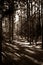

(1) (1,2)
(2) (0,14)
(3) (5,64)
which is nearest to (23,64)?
(3) (5,64)

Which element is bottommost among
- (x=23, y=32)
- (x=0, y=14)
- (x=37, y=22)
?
(x=23, y=32)

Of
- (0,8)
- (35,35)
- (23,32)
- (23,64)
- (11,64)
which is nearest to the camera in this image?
(0,8)

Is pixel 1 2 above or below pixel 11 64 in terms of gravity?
above

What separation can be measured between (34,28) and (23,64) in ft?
14.7

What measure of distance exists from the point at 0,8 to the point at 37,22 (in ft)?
15.1

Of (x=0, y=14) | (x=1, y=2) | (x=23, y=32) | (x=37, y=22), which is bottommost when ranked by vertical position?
(x=23, y=32)

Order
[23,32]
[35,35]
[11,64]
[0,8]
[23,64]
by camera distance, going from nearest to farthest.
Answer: [0,8] → [11,64] → [23,64] → [35,35] → [23,32]

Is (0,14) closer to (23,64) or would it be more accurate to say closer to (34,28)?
(23,64)

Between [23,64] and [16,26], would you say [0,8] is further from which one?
[16,26]

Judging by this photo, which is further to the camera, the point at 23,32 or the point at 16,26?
the point at 16,26

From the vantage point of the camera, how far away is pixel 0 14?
94.0 inches

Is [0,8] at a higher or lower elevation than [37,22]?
higher

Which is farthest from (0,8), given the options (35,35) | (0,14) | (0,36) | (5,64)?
(35,35)

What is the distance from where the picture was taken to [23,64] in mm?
2742
